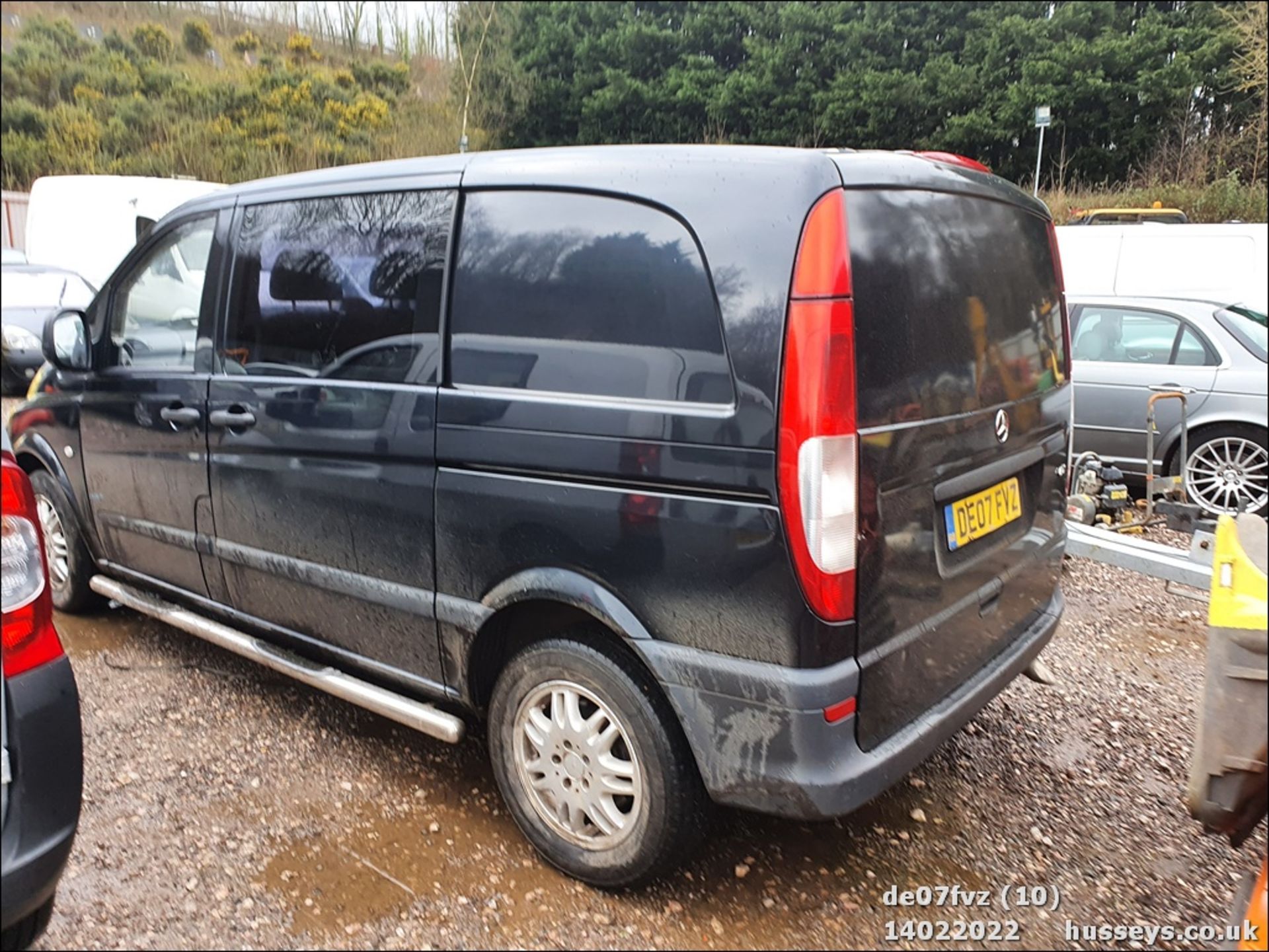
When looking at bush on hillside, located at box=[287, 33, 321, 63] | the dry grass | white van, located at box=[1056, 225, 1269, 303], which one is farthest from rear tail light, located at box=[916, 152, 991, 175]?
bush on hillside, located at box=[287, 33, 321, 63]

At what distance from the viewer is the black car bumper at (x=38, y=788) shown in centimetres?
168

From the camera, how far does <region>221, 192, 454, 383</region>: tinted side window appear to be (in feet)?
8.13

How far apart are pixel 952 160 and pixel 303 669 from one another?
2.52 m

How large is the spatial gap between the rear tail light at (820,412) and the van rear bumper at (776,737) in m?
0.19

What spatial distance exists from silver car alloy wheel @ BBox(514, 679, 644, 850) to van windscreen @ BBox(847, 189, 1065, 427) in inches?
40.1

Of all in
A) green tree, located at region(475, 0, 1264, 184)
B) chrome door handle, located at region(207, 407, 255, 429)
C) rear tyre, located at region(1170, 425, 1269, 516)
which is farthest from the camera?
green tree, located at region(475, 0, 1264, 184)

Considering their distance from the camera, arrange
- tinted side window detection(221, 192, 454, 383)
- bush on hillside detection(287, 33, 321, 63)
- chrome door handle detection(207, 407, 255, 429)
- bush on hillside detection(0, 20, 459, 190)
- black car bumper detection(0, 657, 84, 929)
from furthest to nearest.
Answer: bush on hillside detection(287, 33, 321, 63), bush on hillside detection(0, 20, 459, 190), chrome door handle detection(207, 407, 255, 429), tinted side window detection(221, 192, 454, 383), black car bumper detection(0, 657, 84, 929)

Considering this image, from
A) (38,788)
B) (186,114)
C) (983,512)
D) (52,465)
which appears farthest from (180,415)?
(186,114)

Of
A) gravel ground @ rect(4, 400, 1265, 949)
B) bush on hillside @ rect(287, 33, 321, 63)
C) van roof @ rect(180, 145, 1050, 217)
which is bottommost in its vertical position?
gravel ground @ rect(4, 400, 1265, 949)

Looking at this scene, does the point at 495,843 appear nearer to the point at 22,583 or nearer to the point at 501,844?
the point at 501,844

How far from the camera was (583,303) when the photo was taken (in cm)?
213

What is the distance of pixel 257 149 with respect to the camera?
1725cm

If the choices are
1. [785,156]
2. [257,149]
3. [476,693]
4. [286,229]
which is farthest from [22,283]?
[785,156]

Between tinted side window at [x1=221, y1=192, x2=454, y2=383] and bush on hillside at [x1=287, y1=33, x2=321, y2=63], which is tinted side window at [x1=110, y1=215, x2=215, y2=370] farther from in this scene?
bush on hillside at [x1=287, y1=33, x2=321, y2=63]
